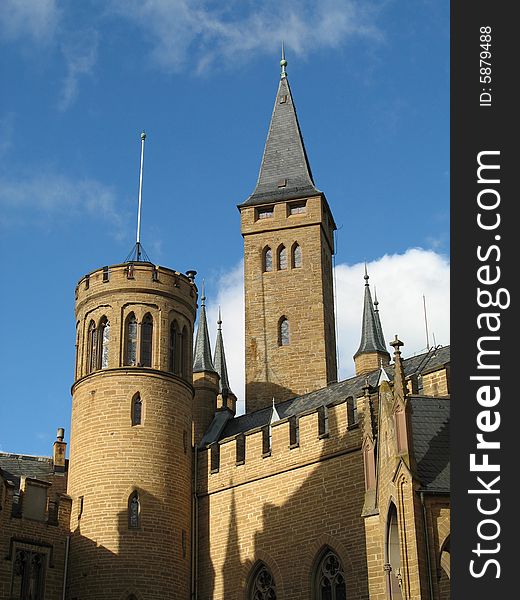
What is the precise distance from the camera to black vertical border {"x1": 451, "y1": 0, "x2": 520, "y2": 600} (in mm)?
10836

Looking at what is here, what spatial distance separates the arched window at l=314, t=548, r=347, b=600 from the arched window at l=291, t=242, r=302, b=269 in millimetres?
17278

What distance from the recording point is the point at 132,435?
99.8 feet

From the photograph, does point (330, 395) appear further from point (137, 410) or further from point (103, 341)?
point (103, 341)

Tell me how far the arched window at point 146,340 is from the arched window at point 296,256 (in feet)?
40.0

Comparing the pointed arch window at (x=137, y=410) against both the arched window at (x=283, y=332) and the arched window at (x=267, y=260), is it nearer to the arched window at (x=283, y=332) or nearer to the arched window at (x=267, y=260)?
the arched window at (x=283, y=332)

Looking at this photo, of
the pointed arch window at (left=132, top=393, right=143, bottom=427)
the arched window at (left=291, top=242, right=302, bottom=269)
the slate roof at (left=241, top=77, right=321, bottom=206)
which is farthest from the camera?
the slate roof at (left=241, top=77, right=321, bottom=206)

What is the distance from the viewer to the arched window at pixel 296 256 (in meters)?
43.3

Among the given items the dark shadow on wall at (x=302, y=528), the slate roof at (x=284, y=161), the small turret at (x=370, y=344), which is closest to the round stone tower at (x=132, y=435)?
the dark shadow on wall at (x=302, y=528)

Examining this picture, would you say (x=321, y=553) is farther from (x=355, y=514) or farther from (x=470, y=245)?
(x=470, y=245)

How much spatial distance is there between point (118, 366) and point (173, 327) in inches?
96.4

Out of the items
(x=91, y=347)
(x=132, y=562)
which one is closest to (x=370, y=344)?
(x=91, y=347)

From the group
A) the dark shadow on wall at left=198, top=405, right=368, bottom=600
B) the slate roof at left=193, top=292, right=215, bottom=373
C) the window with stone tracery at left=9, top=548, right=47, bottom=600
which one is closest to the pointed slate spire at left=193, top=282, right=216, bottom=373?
the slate roof at left=193, top=292, right=215, bottom=373

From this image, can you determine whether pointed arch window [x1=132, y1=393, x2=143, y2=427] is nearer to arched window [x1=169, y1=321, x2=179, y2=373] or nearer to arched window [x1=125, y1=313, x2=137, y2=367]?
arched window [x1=125, y1=313, x2=137, y2=367]

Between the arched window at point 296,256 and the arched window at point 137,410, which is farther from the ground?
the arched window at point 296,256
